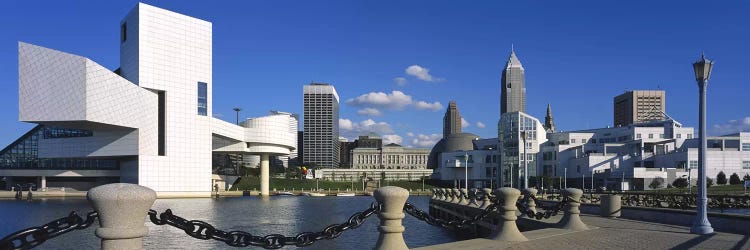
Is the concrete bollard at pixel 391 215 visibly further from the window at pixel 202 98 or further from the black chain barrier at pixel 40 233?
the window at pixel 202 98

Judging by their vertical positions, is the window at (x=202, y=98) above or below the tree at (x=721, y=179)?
above

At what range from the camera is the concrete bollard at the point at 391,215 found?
7.70 metres

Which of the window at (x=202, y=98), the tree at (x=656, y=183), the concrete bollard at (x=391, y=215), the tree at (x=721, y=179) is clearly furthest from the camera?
the tree at (x=656, y=183)

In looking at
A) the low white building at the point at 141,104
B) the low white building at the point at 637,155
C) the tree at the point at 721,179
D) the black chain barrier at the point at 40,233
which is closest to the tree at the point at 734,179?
the tree at the point at 721,179

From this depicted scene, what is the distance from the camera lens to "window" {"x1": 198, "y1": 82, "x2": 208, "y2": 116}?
82375 mm

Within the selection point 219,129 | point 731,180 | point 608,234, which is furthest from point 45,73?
point 731,180

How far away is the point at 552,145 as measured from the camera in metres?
108

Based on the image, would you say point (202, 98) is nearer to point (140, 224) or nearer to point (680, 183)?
point (680, 183)

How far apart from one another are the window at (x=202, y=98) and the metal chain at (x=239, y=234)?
78.1m

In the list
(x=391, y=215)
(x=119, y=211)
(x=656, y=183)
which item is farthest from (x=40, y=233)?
(x=656, y=183)

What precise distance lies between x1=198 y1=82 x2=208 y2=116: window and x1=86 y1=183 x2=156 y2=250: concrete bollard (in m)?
79.9

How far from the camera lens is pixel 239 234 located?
260 inches

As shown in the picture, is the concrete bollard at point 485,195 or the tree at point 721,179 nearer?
the concrete bollard at point 485,195

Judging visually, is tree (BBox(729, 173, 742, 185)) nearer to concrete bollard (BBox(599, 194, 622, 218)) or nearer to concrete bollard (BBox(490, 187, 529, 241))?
concrete bollard (BBox(599, 194, 622, 218))
